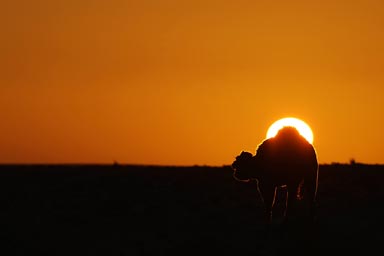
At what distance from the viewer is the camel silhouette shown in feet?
71.1

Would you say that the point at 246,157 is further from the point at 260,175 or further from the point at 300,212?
the point at 300,212

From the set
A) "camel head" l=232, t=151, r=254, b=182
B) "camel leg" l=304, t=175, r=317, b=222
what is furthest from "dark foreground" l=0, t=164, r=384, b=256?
"camel head" l=232, t=151, r=254, b=182

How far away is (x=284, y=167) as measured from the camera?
71.2ft

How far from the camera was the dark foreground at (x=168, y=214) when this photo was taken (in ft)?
66.1

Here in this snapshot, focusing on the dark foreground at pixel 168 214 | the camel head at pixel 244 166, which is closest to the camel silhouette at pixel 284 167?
the camel head at pixel 244 166

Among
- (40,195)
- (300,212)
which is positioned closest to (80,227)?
(40,195)

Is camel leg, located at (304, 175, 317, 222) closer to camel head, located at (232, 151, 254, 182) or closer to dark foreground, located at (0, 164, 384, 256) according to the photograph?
dark foreground, located at (0, 164, 384, 256)

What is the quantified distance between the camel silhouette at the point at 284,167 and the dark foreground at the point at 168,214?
0.85m

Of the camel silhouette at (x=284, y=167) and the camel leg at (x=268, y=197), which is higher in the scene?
the camel silhouette at (x=284, y=167)

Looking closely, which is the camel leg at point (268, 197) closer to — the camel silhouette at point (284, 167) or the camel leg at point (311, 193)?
the camel silhouette at point (284, 167)

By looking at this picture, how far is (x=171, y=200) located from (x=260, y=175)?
4459 millimetres

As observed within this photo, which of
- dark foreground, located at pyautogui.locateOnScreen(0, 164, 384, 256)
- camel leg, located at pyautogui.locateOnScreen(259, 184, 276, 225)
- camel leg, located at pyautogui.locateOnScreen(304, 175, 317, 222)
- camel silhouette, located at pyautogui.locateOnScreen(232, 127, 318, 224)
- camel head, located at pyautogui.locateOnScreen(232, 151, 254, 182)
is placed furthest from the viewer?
camel head, located at pyautogui.locateOnScreen(232, 151, 254, 182)

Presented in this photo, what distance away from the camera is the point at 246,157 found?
22406mm

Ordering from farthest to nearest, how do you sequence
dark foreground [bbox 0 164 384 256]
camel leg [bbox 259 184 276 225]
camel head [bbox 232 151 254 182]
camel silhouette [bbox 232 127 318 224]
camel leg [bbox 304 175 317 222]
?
camel head [bbox 232 151 254 182] < camel leg [bbox 304 175 317 222] < camel leg [bbox 259 184 276 225] < camel silhouette [bbox 232 127 318 224] < dark foreground [bbox 0 164 384 256]
